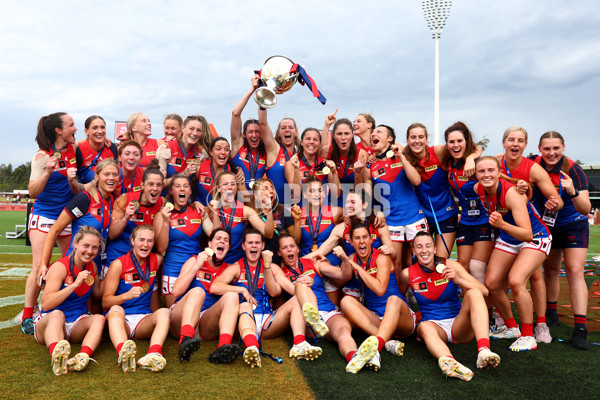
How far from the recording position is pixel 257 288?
13.4 ft

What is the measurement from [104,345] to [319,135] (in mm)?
3052

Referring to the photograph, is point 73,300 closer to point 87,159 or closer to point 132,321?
point 132,321

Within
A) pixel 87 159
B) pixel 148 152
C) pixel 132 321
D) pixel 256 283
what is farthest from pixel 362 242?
pixel 87 159

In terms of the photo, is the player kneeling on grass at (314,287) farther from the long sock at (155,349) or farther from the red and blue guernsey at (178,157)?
the red and blue guernsey at (178,157)

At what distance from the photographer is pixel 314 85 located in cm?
464

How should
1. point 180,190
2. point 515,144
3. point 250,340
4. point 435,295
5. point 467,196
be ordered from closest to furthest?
point 250,340 < point 435,295 < point 515,144 < point 180,190 < point 467,196

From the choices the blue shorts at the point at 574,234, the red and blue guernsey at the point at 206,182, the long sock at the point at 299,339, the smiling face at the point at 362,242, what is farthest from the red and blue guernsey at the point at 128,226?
the blue shorts at the point at 574,234

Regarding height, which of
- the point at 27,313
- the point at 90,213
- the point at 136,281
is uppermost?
the point at 90,213

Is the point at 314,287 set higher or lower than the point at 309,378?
higher

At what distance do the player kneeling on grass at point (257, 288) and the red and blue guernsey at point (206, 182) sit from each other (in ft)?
2.97

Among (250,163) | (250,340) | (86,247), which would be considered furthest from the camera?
(250,163)

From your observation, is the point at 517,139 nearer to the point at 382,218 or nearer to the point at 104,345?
the point at 382,218

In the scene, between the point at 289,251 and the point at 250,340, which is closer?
the point at 250,340

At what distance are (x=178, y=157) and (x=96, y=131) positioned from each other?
3.03 ft
